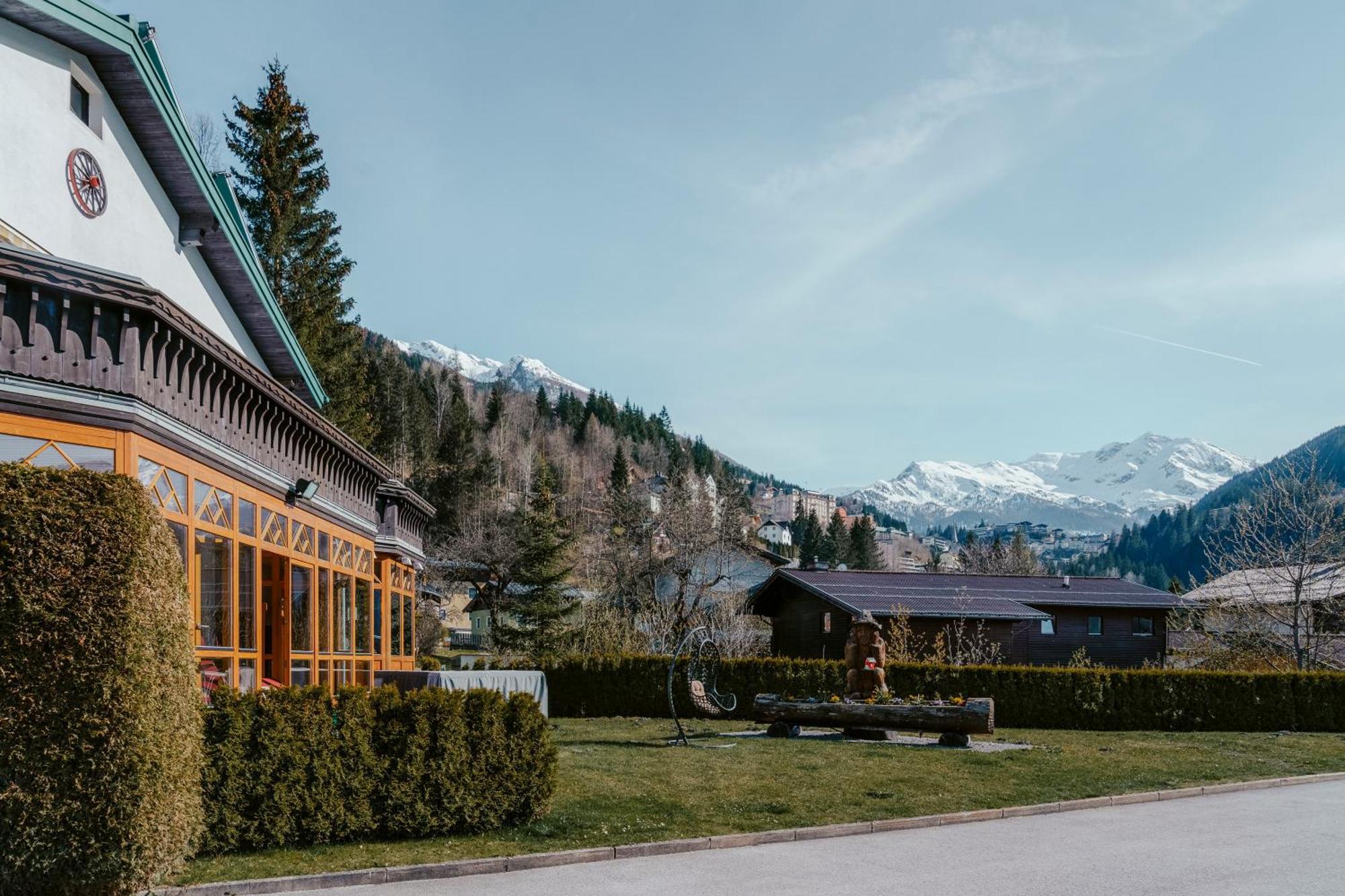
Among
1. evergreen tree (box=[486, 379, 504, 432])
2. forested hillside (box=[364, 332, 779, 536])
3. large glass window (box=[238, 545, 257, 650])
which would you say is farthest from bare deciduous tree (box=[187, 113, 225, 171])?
evergreen tree (box=[486, 379, 504, 432])

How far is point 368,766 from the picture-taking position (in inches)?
417

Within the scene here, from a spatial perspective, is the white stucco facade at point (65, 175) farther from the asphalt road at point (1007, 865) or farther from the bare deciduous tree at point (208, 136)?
the bare deciduous tree at point (208, 136)

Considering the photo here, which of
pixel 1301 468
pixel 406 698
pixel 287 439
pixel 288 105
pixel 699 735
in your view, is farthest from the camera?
pixel 1301 468

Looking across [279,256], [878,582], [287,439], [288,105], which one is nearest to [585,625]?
[878,582]

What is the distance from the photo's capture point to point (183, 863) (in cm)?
861

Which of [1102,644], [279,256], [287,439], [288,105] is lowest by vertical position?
[1102,644]

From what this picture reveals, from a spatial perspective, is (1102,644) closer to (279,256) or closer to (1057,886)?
(279,256)

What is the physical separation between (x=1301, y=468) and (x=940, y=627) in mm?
16648

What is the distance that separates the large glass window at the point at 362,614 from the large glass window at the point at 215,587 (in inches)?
309

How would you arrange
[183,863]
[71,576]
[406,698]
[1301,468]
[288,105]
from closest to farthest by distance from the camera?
[71,576] < [183,863] < [406,698] < [288,105] < [1301,468]

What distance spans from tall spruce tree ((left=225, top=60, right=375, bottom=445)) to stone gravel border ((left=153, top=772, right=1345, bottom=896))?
30.1 metres

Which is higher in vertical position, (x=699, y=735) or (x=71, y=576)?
(x=71, y=576)

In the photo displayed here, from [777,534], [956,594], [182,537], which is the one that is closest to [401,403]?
[956,594]

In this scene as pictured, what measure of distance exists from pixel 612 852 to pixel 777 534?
160169 millimetres
